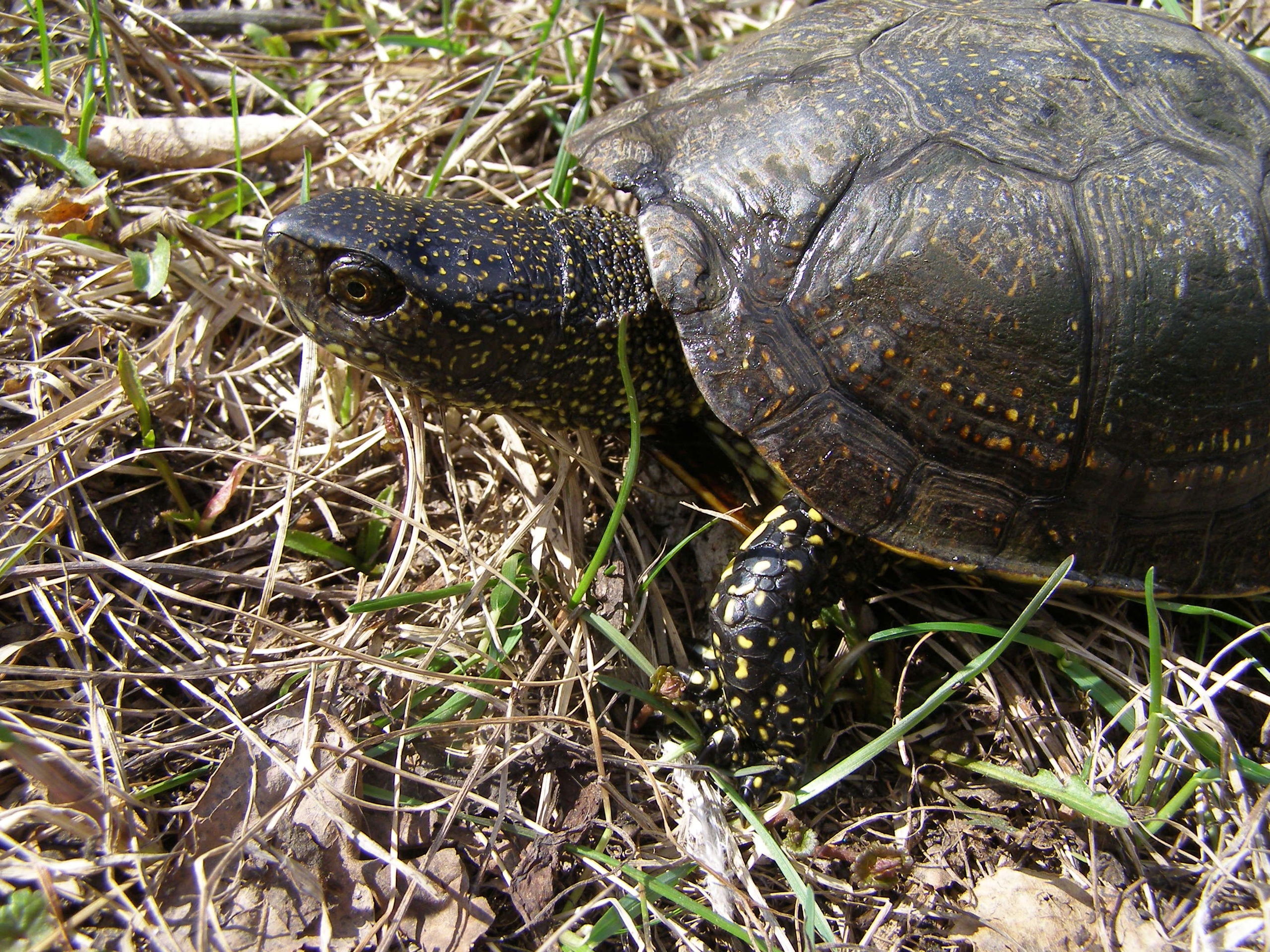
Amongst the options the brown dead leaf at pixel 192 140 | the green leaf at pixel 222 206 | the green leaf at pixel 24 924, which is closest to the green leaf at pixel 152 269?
the green leaf at pixel 222 206

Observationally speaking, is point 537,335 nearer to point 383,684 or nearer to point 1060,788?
point 383,684

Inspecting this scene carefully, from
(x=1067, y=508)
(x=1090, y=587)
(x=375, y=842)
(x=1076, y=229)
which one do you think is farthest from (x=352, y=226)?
(x=1090, y=587)

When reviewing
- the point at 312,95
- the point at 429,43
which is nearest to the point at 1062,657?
the point at 429,43

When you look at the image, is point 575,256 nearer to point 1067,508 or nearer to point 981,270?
point 981,270

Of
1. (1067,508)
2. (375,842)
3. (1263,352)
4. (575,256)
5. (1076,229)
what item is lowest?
(375,842)

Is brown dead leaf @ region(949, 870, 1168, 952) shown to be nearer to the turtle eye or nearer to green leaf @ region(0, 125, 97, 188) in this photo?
the turtle eye

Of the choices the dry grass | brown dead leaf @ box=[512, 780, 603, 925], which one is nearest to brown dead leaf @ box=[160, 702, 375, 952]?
the dry grass
